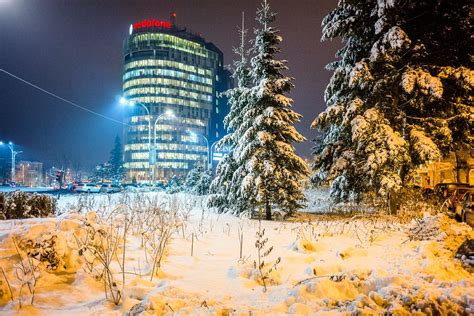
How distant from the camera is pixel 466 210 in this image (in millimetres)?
11648

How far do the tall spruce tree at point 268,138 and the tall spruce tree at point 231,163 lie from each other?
0.51 m

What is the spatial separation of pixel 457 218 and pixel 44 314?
14517 millimetres

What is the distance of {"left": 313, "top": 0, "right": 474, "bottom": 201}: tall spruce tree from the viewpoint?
13.0m

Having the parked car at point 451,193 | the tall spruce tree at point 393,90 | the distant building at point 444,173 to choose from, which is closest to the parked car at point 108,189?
the tall spruce tree at point 393,90

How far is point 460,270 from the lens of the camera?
17.5 ft

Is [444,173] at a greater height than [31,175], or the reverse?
[31,175]

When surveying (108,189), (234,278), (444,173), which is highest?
(444,173)

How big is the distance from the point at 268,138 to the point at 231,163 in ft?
9.97

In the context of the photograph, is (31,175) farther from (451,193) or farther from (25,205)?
(451,193)

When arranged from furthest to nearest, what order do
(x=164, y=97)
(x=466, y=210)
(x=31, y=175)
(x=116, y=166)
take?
(x=164, y=97), (x=31, y=175), (x=116, y=166), (x=466, y=210)

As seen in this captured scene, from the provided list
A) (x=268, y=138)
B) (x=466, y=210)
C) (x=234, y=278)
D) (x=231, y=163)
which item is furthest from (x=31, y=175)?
(x=466, y=210)

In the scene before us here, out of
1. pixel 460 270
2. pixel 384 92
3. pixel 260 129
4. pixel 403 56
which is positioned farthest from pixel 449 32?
pixel 460 270

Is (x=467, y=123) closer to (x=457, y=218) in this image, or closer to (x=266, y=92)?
(x=457, y=218)

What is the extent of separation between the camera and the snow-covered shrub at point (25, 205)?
33.6ft
